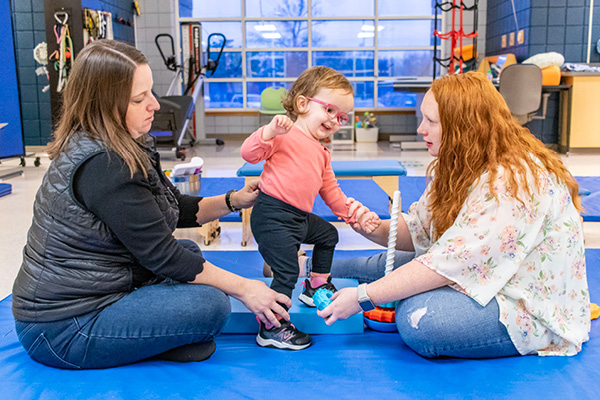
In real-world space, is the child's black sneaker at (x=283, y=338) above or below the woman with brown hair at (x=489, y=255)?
below

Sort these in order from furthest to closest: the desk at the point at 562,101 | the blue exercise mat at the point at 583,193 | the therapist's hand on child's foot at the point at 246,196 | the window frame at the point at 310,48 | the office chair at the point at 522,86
Result: the window frame at the point at 310,48 < the desk at the point at 562,101 < the office chair at the point at 522,86 < the blue exercise mat at the point at 583,193 < the therapist's hand on child's foot at the point at 246,196

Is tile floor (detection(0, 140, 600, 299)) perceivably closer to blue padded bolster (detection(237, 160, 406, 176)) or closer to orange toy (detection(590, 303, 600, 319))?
blue padded bolster (detection(237, 160, 406, 176))

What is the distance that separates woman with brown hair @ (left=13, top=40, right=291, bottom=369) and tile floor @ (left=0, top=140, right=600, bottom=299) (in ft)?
3.80

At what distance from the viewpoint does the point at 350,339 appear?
6.21 feet

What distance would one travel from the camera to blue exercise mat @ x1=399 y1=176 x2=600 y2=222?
346cm

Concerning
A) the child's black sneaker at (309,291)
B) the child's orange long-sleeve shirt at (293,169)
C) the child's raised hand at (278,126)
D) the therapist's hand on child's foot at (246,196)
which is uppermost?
the child's raised hand at (278,126)

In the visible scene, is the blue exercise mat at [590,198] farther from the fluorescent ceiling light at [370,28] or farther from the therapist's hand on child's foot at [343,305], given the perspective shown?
the fluorescent ceiling light at [370,28]

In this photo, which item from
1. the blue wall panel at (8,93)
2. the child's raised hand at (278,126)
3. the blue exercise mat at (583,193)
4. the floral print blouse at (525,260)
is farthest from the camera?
the blue wall panel at (8,93)

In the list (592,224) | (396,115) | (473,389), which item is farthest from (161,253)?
(396,115)

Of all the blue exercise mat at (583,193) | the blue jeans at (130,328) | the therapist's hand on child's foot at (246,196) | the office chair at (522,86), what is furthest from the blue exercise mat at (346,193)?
the office chair at (522,86)

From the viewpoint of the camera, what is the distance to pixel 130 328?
1.56 meters

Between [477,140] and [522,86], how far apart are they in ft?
17.9

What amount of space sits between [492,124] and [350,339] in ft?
2.58

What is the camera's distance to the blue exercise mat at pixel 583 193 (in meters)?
3.46
